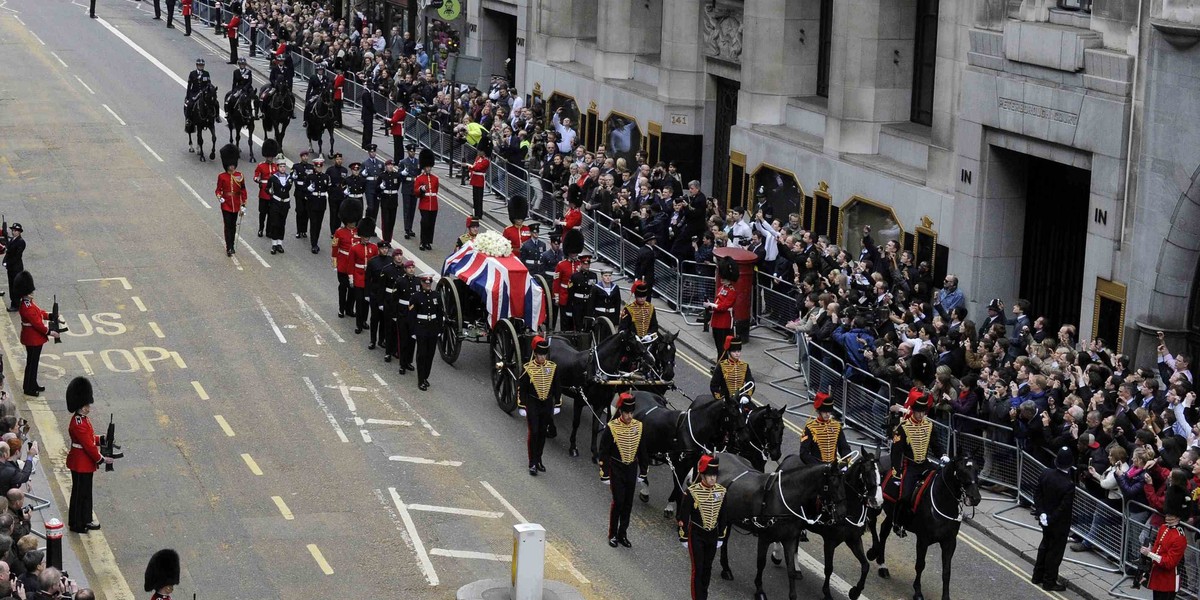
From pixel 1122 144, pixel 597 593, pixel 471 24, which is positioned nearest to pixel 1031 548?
pixel 597 593

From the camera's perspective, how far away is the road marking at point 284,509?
67.6 ft

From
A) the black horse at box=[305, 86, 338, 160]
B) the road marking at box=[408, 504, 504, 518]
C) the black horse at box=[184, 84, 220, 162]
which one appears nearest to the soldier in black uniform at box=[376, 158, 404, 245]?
the black horse at box=[305, 86, 338, 160]

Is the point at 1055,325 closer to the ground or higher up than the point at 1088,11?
closer to the ground

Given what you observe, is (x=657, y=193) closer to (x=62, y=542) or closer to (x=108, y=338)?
(x=108, y=338)

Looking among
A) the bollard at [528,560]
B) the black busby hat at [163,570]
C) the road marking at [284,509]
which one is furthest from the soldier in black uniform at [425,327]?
the black busby hat at [163,570]

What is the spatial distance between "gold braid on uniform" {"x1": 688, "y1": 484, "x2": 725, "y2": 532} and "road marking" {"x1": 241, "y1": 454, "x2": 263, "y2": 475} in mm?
6320

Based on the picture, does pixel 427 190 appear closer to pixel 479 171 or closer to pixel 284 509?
pixel 479 171

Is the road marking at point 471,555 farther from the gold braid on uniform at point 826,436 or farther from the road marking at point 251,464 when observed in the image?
the gold braid on uniform at point 826,436

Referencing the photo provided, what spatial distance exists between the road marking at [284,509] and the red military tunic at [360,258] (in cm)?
712

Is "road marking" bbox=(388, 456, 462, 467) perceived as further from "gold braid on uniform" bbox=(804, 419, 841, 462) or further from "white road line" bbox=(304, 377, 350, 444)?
"gold braid on uniform" bbox=(804, 419, 841, 462)

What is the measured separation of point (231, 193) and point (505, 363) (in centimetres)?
950

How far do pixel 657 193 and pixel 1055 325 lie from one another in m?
8.28

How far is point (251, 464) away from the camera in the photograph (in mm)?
22297

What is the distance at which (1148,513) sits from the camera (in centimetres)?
1931
